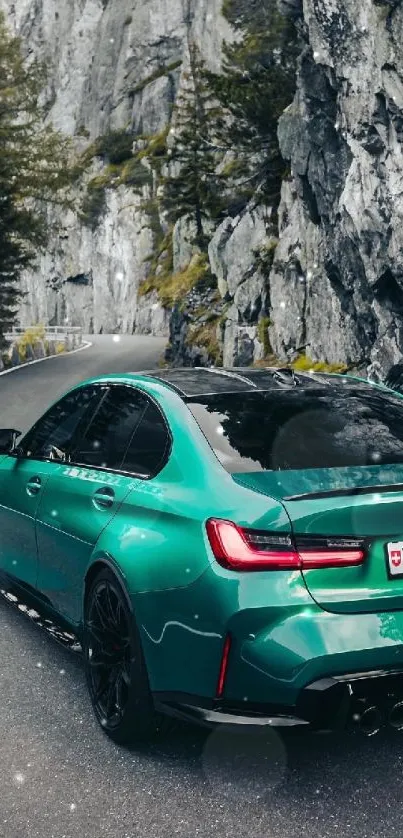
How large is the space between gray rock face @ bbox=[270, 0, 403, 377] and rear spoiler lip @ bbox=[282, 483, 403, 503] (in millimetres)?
12463

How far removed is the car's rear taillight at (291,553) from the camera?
301 cm

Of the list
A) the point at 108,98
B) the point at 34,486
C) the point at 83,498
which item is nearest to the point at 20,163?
the point at 34,486

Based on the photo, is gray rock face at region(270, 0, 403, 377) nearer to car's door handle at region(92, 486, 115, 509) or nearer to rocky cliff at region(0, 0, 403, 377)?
rocky cliff at region(0, 0, 403, 377)

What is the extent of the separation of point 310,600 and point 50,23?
5181 inches

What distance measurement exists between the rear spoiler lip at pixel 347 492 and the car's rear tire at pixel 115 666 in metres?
0.91

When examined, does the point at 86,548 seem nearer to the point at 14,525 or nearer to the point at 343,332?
the point at 14,525

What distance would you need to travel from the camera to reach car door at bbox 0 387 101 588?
482cm

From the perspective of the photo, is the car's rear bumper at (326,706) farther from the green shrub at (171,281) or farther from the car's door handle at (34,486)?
the green shrub at (171,281)

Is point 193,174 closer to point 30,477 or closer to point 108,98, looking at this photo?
point 30,477

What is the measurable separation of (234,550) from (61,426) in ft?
7.19

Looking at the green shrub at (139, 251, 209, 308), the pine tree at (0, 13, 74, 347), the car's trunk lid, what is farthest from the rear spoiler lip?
the green shrub at (139, 251, 209, 308)

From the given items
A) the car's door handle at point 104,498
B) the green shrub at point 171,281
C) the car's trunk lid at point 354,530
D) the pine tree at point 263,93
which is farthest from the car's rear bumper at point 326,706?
the green shrub at point 171,281

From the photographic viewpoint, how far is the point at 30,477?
4980 mm

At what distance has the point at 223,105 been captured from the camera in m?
27.5
